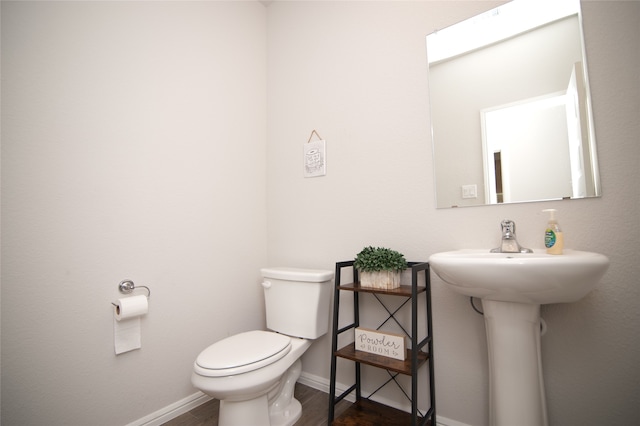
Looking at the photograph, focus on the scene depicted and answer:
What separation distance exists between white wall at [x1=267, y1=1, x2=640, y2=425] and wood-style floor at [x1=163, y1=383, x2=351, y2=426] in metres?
0.15

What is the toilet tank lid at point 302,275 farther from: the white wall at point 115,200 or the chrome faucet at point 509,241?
the chrome faucet at point 509,241

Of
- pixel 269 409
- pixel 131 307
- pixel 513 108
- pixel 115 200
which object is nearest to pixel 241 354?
pixel 269 409

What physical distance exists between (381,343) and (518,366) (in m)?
0.52

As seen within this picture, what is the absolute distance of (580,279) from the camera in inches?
33.2

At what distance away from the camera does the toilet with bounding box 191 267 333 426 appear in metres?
1.15

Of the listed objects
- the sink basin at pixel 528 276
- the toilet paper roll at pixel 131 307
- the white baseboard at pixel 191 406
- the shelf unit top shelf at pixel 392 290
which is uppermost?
the sink basin at pixel 528 276

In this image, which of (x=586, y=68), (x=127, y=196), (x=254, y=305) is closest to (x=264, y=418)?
(x=254, y=305)

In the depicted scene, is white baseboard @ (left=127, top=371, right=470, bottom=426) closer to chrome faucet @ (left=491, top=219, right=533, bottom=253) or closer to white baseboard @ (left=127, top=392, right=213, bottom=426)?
white baseboard @ (left=127, top=392, right=213, bottom=426)

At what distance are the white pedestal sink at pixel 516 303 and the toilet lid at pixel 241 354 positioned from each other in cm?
79

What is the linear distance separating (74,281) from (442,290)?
5.32 ft

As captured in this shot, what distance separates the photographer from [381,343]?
1.32 m

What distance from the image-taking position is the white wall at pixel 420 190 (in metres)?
1.05

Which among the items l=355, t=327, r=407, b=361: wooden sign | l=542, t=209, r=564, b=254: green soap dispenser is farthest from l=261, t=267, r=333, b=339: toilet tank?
l=542, t=209, r=564, b=254: green soap dispenser

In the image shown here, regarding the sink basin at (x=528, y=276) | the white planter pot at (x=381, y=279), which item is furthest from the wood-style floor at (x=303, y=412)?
the sink basin at (x=528, y=276)
